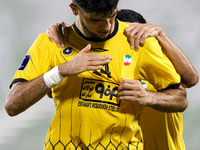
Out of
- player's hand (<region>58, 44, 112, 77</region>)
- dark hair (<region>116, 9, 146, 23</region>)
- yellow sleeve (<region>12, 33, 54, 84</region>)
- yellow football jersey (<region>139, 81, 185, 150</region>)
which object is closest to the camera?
player's hand (<region>58, 44, 112, 77</region>)

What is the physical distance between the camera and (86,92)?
1.36 metres

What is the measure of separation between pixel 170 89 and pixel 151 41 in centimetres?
21

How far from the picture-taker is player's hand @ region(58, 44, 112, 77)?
4.04 ft

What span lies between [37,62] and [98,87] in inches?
10.3

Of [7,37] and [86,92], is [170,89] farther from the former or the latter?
[7,37]

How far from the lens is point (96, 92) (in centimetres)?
136

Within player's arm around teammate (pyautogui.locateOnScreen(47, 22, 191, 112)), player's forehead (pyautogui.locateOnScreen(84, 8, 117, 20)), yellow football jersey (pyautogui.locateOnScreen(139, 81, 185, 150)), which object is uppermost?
player's forehead (pyautogui.locateOnScreen(84, 8, 117, 20))

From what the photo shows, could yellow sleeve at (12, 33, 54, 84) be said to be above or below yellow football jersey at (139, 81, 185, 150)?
above

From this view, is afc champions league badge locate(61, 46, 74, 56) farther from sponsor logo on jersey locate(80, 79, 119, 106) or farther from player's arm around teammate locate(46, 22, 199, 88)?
sponsor logo on jersey locate(80, 79, 119, 106)

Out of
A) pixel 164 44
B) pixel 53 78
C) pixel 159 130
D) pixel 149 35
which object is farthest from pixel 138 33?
pixel 159 130

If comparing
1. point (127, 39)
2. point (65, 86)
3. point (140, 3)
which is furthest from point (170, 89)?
point (140, 3)

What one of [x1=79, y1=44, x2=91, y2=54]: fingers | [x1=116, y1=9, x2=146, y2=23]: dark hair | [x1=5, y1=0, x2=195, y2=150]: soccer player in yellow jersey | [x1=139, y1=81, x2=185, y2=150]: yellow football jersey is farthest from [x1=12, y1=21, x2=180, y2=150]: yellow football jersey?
[x1=116, y1=9, x2=146, y2=23]: dark hair

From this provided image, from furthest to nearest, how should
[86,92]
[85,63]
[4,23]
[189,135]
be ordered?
[4,23] → [189,135] → [86,92] → [85,63]

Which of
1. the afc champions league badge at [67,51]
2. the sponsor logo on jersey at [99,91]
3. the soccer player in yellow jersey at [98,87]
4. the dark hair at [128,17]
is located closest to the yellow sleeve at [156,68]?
the soccer player in yellow jersey at [98,87]
